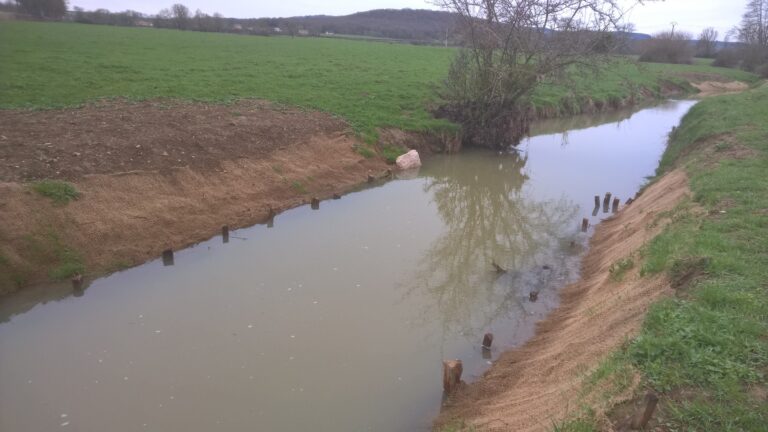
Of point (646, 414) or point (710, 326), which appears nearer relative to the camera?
point (646, 414)

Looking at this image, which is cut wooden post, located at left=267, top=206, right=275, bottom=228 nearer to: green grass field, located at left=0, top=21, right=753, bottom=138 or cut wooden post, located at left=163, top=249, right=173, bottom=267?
cut wooden post, located at left=163, top=249, right=173, bottom=267

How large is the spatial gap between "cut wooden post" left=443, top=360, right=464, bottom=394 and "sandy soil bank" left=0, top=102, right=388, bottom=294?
691 cm

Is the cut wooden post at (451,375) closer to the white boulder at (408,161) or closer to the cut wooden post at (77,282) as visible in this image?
the cut wooden post at (77,282)

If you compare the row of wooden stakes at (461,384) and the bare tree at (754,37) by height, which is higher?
the bare tree at (754,37)

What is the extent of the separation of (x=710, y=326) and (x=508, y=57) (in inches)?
628

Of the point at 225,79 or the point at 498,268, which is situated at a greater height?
the point at 225,79

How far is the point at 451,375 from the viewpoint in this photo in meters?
6.27

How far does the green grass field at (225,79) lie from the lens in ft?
58.7

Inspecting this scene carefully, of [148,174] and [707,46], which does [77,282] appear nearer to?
[148,174]

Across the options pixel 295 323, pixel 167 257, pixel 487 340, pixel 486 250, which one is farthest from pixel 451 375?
pixel 167 257

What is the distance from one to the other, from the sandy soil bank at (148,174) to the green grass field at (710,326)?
9097 millimetres

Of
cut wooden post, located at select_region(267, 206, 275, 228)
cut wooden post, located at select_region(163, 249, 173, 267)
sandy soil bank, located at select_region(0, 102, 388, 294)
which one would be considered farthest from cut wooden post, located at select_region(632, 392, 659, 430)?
cut wooden post, located at select_region(267, 206, 275, 228)

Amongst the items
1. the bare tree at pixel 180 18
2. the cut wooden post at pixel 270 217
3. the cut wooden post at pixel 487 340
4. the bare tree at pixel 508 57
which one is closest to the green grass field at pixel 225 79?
the bare tree at pixel 508 57

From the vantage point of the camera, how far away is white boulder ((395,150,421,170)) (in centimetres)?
1775
